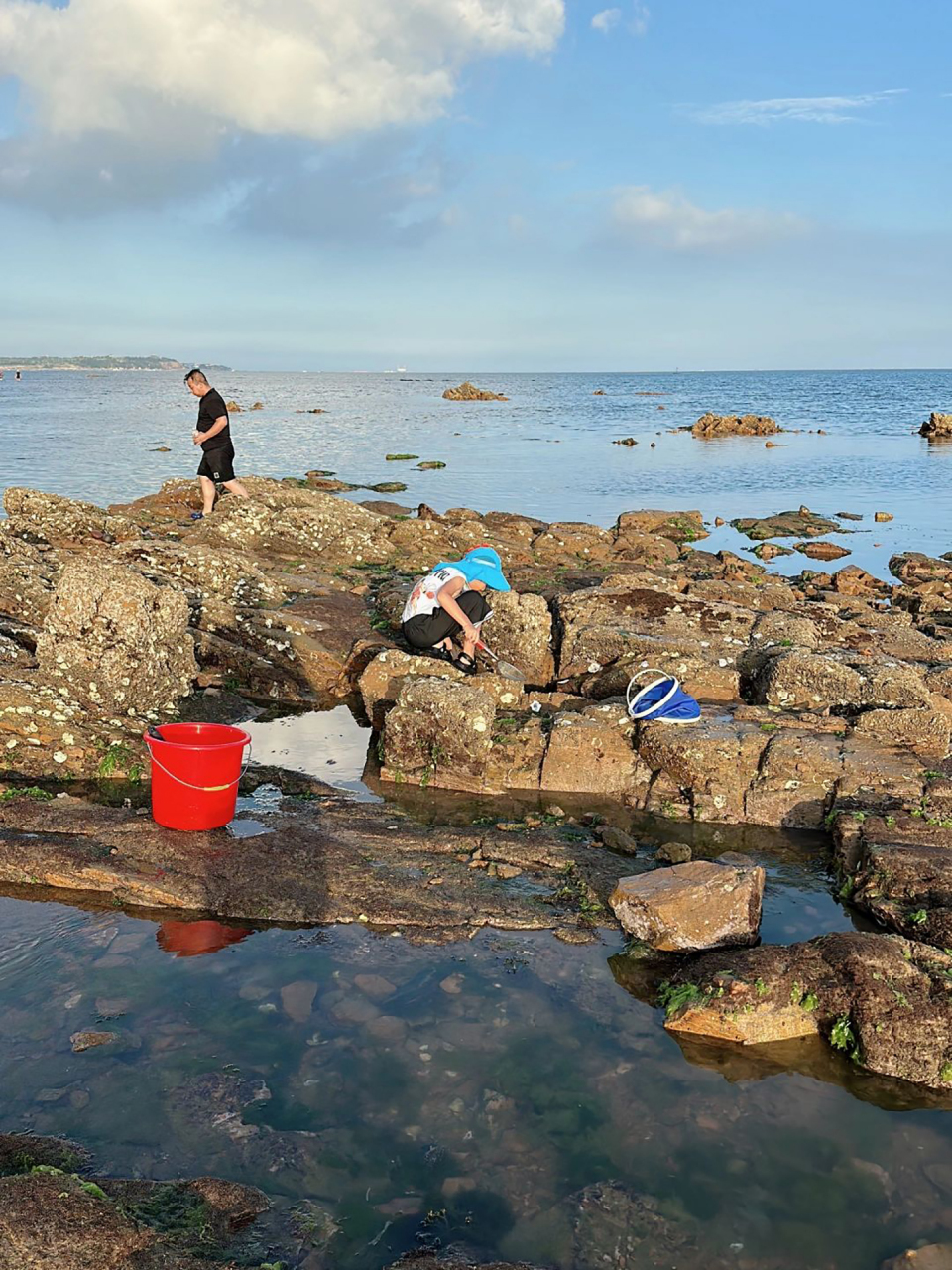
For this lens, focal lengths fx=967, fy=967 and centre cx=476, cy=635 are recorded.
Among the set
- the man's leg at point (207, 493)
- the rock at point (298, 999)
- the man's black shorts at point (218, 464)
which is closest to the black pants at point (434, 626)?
the rock at point (298, 999)

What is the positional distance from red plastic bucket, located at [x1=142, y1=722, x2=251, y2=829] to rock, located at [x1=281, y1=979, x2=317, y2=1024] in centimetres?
192

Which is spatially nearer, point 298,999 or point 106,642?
point 298,999

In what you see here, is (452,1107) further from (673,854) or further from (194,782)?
(194,782)

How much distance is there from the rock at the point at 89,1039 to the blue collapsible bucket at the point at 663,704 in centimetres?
519

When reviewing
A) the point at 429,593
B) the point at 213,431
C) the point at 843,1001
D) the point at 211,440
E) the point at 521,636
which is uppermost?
the point at 213,431

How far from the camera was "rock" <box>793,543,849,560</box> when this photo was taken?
22375mm

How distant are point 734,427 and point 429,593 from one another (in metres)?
55.2

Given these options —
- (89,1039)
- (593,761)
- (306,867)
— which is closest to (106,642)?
(306,867)

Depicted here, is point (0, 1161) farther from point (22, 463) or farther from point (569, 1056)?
point (22, 463)

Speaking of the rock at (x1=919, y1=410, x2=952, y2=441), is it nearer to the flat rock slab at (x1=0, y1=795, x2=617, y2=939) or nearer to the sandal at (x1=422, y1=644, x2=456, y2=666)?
the sandal at (x1=422, y1=644, x2=456, y2=666)

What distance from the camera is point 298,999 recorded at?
5641mm

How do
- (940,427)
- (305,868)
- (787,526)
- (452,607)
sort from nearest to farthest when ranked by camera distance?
(305,868), (452,607), (787,526), (940,427)

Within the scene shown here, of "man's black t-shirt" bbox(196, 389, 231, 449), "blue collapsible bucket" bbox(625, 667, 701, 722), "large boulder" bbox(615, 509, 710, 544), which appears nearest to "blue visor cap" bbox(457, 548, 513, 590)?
"blue collapsible bucket" bbox(625, 667, 701, 722)

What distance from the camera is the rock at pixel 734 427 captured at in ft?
196
